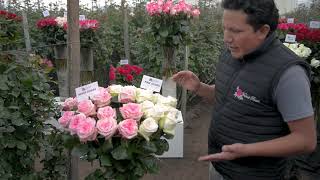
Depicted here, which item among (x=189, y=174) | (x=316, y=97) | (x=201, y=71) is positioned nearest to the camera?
(x=316, y=97)

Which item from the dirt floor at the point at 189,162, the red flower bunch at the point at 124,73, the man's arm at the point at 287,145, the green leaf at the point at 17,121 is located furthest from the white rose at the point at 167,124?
the red flower bunch at the point at 124,73

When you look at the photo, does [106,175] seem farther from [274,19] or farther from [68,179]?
[274,19]

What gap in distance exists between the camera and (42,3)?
707cm

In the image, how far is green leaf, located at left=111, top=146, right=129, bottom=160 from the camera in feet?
5.21

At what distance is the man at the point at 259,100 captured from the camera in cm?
142

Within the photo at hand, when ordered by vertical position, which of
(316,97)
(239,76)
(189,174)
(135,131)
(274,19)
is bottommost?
(189,174)

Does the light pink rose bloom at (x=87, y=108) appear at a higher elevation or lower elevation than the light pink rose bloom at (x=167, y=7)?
lower

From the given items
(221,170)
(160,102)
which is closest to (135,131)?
(160,102)

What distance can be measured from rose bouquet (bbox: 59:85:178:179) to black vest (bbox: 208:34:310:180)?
0.80ft

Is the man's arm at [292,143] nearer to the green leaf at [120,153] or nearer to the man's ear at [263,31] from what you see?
the man's ear at [263,31]

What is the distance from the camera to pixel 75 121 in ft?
5.27

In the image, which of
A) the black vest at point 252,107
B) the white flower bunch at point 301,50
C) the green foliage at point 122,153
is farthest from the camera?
the white flower bunch at point 301,50

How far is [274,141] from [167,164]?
102 inches

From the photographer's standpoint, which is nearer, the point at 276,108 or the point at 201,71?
the point at 276,108
